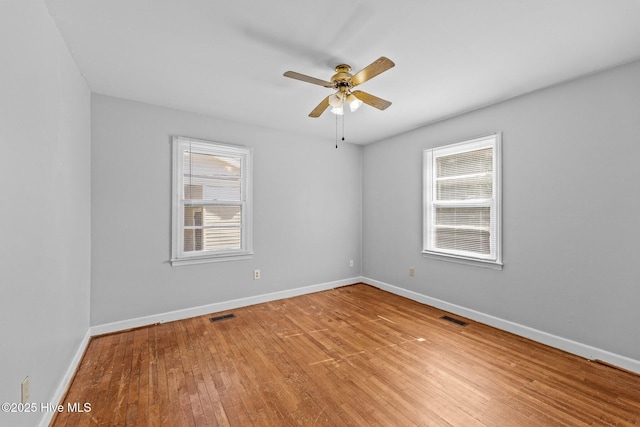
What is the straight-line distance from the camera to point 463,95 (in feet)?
9.67

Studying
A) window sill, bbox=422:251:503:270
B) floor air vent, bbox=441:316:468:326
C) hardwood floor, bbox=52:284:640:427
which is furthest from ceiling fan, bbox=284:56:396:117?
floor air vent, bbox=441:316:468:326

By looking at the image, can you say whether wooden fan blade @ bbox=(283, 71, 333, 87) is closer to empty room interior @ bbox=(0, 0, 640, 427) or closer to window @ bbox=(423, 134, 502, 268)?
empty room interior @ bbox=(0, 0, 640, 427)

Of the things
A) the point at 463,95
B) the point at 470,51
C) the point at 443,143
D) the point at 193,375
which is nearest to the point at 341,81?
the point at 470,51

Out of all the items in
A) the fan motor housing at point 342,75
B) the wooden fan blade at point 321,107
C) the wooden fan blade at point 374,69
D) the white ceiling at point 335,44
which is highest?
the white ceiling at point 335,44

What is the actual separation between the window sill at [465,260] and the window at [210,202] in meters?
2.57

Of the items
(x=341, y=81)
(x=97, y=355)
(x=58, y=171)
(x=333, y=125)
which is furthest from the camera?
(x=333, y=125)

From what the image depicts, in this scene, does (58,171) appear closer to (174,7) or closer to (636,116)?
(174,7)

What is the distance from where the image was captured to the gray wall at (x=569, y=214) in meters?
2.30

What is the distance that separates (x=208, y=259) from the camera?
139 inches

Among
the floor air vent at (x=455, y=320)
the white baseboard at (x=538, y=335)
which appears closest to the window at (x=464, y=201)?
the white baseboard at (x=538, y=335)

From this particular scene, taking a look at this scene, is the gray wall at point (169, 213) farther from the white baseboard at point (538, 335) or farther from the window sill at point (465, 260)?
the white baseboard at point (538, 335)

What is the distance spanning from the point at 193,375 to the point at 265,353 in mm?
622

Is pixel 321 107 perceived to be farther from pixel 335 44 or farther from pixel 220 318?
pixel 220 318

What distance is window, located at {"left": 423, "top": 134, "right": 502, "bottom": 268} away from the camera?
320 cm
